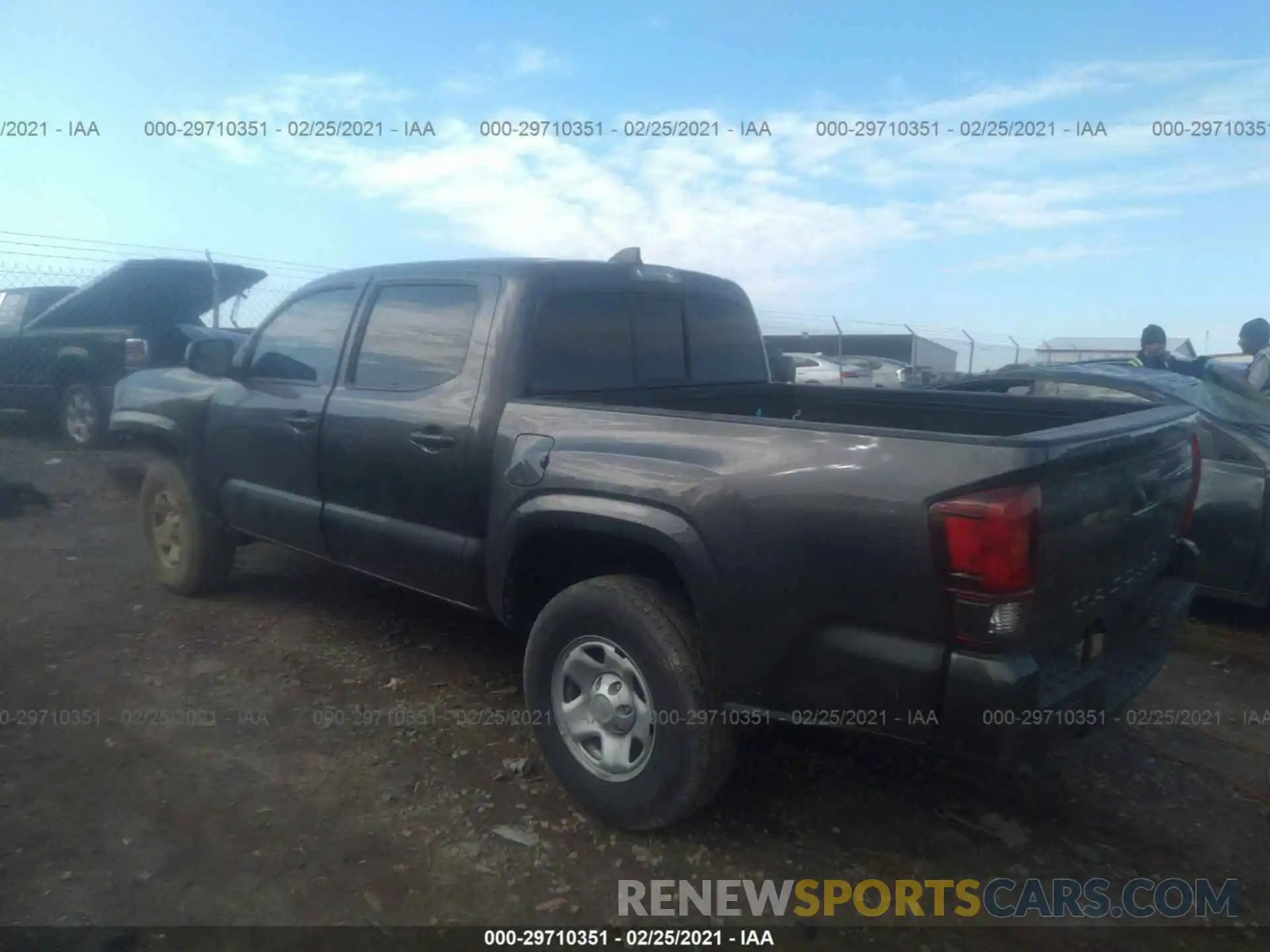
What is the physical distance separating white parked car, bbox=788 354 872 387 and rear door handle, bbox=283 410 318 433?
1616 centimetres

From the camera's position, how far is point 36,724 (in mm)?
3848

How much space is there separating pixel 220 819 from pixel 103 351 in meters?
8.19

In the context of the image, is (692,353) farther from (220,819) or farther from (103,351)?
(103,351)

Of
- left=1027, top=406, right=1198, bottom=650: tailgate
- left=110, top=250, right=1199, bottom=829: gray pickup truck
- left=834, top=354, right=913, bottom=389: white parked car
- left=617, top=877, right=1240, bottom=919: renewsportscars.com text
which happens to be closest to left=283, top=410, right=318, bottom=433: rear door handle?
left=110, top=250, right=1199, bottom=829: gray pickup truck

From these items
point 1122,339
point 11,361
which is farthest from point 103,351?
point 1122,339

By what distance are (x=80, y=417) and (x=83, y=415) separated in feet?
0.25

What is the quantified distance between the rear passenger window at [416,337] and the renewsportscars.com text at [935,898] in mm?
2085

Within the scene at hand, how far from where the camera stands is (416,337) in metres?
3.97

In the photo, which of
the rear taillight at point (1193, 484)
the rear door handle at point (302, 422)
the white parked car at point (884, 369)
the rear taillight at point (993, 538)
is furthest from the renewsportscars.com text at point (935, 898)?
the white parked car at point (884, 369)

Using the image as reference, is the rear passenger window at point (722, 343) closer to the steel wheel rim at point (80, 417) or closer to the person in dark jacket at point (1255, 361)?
the person in dark jacket at point (1255, 361)

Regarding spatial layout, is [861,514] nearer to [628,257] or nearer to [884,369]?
[628,257]

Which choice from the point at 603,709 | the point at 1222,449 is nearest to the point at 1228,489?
the point at 1222,449

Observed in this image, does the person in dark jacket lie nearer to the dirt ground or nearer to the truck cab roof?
the dirt ground

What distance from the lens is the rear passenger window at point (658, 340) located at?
13.5 feet
